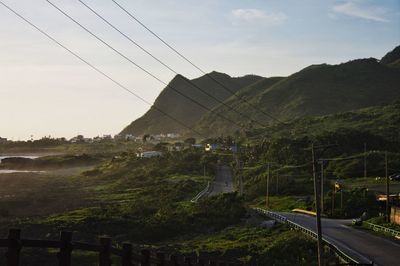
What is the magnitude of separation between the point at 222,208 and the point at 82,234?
69.4ft

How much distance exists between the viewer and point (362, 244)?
4591 centimetres

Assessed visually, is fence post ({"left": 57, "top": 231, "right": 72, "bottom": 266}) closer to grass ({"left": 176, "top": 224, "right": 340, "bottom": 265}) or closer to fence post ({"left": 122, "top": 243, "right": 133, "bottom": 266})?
fence post ({"left": 122, "top": 243, "right": 133, "bottom": 266})

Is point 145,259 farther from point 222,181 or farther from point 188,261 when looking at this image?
point 222,181

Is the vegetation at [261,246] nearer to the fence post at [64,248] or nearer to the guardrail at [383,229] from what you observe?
the guardrail at [383,229]

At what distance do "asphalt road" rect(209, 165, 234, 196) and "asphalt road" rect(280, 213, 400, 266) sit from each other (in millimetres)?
44176

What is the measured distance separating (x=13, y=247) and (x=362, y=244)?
4060cm

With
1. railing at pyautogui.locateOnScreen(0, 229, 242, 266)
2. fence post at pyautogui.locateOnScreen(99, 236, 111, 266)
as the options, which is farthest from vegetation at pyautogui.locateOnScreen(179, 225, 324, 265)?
fence post at pyautogui.locateOnScreen(99, 236, 111, 266)

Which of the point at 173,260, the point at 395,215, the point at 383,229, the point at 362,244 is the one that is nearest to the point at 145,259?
the point at 173,260

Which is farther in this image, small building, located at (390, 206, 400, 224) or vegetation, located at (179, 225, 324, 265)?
small building, located at (390, 206, 400, 224)

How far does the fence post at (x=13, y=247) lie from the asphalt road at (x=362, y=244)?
31879mm

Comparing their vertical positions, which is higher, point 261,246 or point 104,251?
point 104,251

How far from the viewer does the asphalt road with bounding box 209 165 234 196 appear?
106 meters

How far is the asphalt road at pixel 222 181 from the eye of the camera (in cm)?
10650

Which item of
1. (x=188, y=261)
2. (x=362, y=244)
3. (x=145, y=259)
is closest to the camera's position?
(x=145, y=259)
